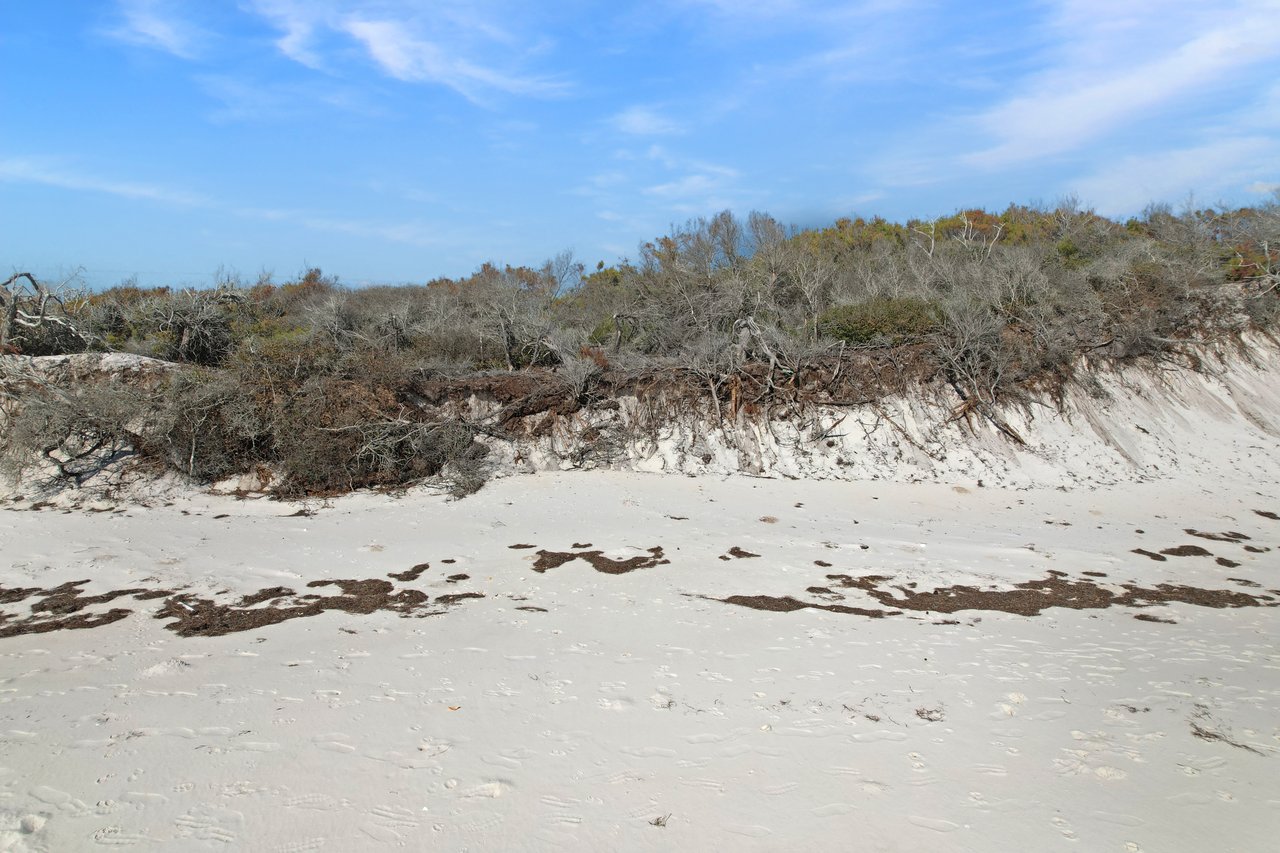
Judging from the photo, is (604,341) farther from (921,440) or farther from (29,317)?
(29,317)

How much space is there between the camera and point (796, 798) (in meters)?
4.03

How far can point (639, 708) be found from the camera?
5.24 meters

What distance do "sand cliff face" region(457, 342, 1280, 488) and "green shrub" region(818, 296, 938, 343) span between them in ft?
5.51

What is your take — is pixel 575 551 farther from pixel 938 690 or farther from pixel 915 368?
pixel 915 368

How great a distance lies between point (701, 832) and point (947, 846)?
4.17ft

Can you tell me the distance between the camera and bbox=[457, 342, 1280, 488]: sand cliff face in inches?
565

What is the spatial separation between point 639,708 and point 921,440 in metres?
11.5

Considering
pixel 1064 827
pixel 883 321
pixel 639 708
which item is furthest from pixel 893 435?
pixel 1064 827

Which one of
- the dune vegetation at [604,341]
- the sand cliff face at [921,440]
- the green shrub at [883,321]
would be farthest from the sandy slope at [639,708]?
the green shrub at [883,321]

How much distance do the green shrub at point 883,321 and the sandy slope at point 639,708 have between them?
7356mm

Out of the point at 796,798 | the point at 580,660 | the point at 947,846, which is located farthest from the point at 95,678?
the point at 947,846

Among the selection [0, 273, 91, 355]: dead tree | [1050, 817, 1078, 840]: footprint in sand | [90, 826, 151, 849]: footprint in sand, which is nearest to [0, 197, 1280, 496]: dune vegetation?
[0, 273, 91, 355]: dead tree

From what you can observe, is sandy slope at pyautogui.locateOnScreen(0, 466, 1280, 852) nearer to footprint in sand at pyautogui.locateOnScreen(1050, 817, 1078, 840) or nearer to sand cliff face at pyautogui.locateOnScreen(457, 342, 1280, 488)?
footprint in sand at pyautogui.locateOnScreen(1050, 817, 1078, 840)

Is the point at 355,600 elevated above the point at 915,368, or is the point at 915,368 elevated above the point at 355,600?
the point at 915,368
